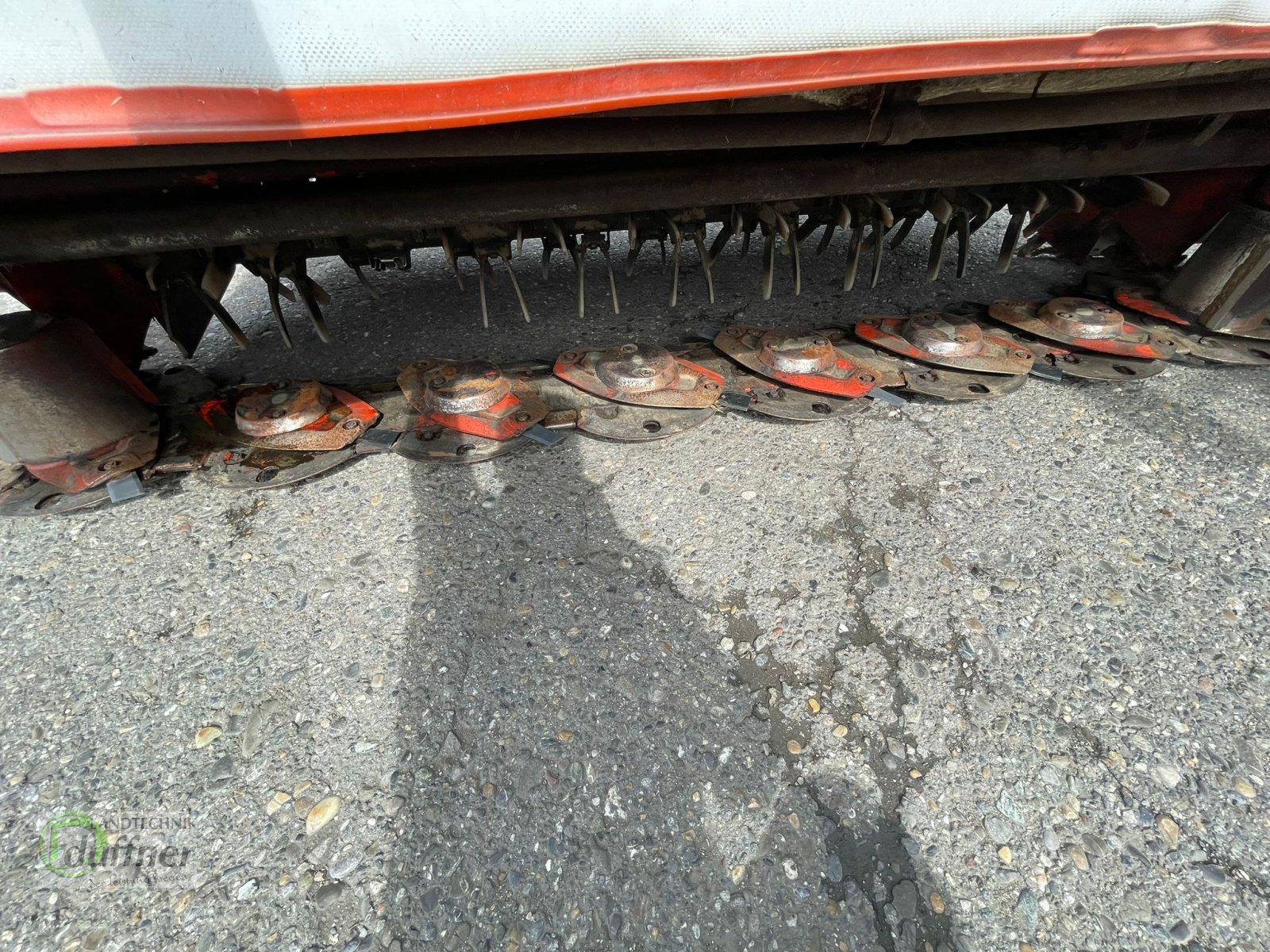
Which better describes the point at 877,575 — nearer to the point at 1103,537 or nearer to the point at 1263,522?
the point at 1103,537

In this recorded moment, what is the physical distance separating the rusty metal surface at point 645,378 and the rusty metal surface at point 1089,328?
979mm

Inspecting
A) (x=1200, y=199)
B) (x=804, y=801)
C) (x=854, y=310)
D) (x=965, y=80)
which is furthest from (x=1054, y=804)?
(x=1200, y=199)

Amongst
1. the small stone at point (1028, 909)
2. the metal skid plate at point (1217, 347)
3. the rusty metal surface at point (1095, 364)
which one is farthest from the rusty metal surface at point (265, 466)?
the metal skid plate at point (1217, 347)

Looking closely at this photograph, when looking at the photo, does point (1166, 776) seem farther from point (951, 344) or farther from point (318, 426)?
point (318, 426)

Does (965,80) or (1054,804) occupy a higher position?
(965,80)

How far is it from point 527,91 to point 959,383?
1240mm

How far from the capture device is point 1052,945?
65 cm

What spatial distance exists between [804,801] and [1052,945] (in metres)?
0.29

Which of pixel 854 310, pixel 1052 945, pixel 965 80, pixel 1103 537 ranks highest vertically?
pixel 965 80

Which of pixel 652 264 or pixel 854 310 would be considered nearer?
pixel 854 310

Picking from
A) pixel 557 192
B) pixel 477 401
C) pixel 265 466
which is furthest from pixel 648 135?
pixel 265 466

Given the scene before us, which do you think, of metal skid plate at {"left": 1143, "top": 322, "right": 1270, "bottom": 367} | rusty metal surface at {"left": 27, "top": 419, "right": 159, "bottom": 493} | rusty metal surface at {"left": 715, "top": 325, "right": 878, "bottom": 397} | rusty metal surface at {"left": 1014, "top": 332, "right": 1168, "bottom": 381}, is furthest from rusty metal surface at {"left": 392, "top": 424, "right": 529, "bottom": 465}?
metal skid plate at {"left": 1143, "top": 322, "right": 1270, "bottom": 367}

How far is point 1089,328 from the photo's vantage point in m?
1.60

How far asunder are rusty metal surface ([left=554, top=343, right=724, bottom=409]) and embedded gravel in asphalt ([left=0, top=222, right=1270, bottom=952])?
13 cm
